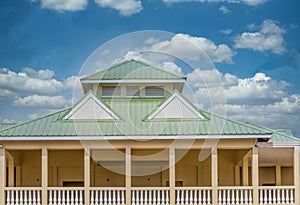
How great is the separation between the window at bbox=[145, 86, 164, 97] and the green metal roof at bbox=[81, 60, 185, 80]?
1.84ft

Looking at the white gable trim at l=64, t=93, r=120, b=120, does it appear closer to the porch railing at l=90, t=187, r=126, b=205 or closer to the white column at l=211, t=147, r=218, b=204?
the porch railing at l=90, t=187, r=126, b=205

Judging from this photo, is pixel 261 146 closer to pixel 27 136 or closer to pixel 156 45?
pixel 156 45

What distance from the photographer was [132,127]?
21859 millimetres

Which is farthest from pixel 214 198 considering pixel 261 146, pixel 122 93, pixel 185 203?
pixel 122 93

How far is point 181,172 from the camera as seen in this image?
26.0 meters

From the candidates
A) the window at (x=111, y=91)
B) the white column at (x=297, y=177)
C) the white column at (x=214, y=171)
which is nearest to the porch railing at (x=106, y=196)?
the white column at (x=214, y=171)

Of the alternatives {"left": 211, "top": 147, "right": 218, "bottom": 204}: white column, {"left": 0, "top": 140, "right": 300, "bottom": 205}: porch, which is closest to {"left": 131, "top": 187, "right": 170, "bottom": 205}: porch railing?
{"left": 0, "top": 140, "right": 300, "bottom": 205}: porch

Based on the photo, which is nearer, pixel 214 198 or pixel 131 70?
pixel 214 198

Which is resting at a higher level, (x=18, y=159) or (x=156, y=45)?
(x=156, y=45)

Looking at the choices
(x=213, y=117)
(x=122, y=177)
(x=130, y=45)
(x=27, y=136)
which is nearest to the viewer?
(x=27, y=136)

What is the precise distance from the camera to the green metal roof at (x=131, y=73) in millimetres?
26141

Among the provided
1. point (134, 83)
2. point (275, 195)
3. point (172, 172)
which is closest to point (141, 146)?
point (172, 172)

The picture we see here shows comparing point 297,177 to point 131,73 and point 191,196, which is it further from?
point 131,73

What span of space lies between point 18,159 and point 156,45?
8.37 meters
